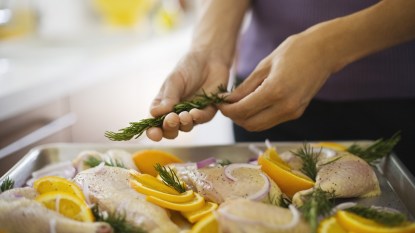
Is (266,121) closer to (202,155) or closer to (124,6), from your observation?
(202,155)

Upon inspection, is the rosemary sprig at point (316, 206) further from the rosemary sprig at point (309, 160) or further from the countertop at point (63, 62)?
the countertop at point (63, 62)

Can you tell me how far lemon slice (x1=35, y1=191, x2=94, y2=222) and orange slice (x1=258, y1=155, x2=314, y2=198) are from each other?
371mm

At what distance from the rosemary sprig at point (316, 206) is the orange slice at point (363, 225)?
0.03m

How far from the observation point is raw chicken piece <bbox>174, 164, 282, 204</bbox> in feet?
2.89

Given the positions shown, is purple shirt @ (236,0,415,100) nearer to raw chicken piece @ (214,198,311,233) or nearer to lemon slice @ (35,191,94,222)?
raw chicken piece @ (214,198,311,233)

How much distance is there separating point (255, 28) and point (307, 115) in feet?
1.08

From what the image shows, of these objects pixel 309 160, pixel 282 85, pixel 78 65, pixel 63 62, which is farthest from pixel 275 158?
pixel 63 62

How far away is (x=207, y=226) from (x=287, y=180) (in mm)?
236

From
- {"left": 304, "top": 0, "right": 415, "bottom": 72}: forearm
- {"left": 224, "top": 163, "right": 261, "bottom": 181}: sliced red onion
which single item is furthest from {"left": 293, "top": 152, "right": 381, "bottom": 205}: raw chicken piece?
{"left": 304, "top": 0, "right": 415, "bottom": 72}: forearm

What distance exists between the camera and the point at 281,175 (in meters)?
0.96

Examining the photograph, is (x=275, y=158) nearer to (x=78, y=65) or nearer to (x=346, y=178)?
(x=346, y=178)

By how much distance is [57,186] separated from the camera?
899 mm

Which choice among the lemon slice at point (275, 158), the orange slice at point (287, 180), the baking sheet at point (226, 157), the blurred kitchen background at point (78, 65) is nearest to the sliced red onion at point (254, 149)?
the baking sheet at point (226, 157)

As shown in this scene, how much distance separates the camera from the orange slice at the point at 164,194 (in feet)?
2.81
